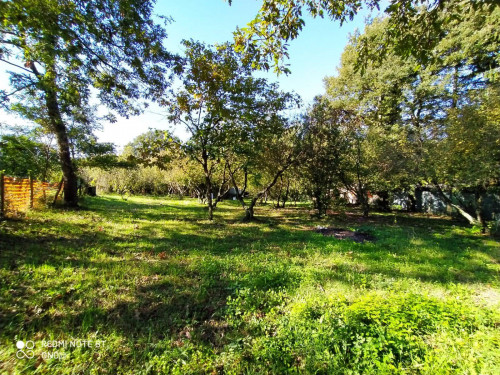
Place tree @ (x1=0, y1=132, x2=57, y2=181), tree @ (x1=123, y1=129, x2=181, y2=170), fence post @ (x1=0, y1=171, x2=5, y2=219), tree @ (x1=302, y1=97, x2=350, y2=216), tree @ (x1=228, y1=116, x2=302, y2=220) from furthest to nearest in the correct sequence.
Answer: tree @ (x1=302, y1=97, x2=350, y2=216) → tree @ (x1=228, y1=116, x2=302, y2=220) → tree @ (x1=123, y1=129, x2=181, y2=170) → tree @ (x1=0, y1=132, x2=57, y2=181) → fence post @ (x1=0, y1=171, x2=5, y2=219)

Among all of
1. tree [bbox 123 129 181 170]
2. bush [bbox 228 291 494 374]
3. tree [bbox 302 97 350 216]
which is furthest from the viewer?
tree [bbox 302 97 350 216]

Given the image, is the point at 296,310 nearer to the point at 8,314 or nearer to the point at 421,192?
the point at 8,314

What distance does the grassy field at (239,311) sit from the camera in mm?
2111

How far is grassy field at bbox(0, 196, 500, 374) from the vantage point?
2111mm

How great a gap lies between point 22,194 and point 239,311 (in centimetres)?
1036

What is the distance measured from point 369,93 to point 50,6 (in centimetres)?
1994

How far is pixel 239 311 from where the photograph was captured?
2.98 metres

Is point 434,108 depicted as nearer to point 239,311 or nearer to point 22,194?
point 239,311

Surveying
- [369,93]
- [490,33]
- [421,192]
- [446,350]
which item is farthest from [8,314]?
[421,192]

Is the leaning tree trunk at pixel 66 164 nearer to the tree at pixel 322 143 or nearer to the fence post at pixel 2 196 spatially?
the fence post at pixel 2 196

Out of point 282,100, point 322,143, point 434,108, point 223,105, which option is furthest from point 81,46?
point 434,108

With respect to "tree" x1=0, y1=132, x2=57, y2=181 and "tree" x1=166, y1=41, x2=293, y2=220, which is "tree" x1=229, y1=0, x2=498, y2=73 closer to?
"tree" x1=166, y1=41, x2=293, y2=220

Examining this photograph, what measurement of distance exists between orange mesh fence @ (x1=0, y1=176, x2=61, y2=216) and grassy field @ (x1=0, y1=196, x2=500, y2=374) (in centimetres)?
239

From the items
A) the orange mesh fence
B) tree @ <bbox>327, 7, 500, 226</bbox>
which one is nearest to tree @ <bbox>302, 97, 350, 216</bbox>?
tree @ <bbox>327, 7, 500, 226</bbox>
